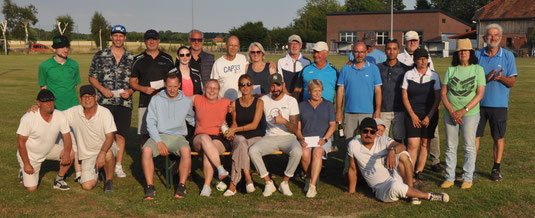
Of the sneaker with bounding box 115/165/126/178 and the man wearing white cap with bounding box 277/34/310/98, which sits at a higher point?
the man wearing white cap with bounding box 277/34/310/98

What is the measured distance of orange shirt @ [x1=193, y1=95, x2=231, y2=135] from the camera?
6.55m

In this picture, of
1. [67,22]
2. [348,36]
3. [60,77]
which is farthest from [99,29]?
[60,77]

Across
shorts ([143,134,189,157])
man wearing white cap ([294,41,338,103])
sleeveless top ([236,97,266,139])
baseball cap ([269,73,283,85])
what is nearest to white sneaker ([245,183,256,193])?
sleeveless top ([236,97,266,139])

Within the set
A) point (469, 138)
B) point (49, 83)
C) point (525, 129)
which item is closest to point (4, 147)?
point (49, 83)

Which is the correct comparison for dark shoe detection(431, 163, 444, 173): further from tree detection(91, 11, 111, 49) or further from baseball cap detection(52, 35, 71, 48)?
tree detection(91, 11, 111, 49)

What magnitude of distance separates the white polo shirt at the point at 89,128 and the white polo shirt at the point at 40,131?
0.14 metres

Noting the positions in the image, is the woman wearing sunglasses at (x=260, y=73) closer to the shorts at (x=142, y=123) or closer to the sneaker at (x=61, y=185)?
the shorts at (x=142, y=123)

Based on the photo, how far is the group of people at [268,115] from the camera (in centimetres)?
615

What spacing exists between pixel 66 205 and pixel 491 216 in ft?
16.3

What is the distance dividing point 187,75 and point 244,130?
1.33 meters

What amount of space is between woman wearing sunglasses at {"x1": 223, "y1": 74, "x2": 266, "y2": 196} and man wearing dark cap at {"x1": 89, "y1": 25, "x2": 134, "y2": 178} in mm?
1789

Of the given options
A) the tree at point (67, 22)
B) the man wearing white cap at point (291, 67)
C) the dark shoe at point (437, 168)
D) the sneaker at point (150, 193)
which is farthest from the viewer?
the tree at point (67, 22)

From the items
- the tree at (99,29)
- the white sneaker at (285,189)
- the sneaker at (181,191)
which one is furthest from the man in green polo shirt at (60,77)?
the tree at (99,29)

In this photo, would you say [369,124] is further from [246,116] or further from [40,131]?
[40,131]
